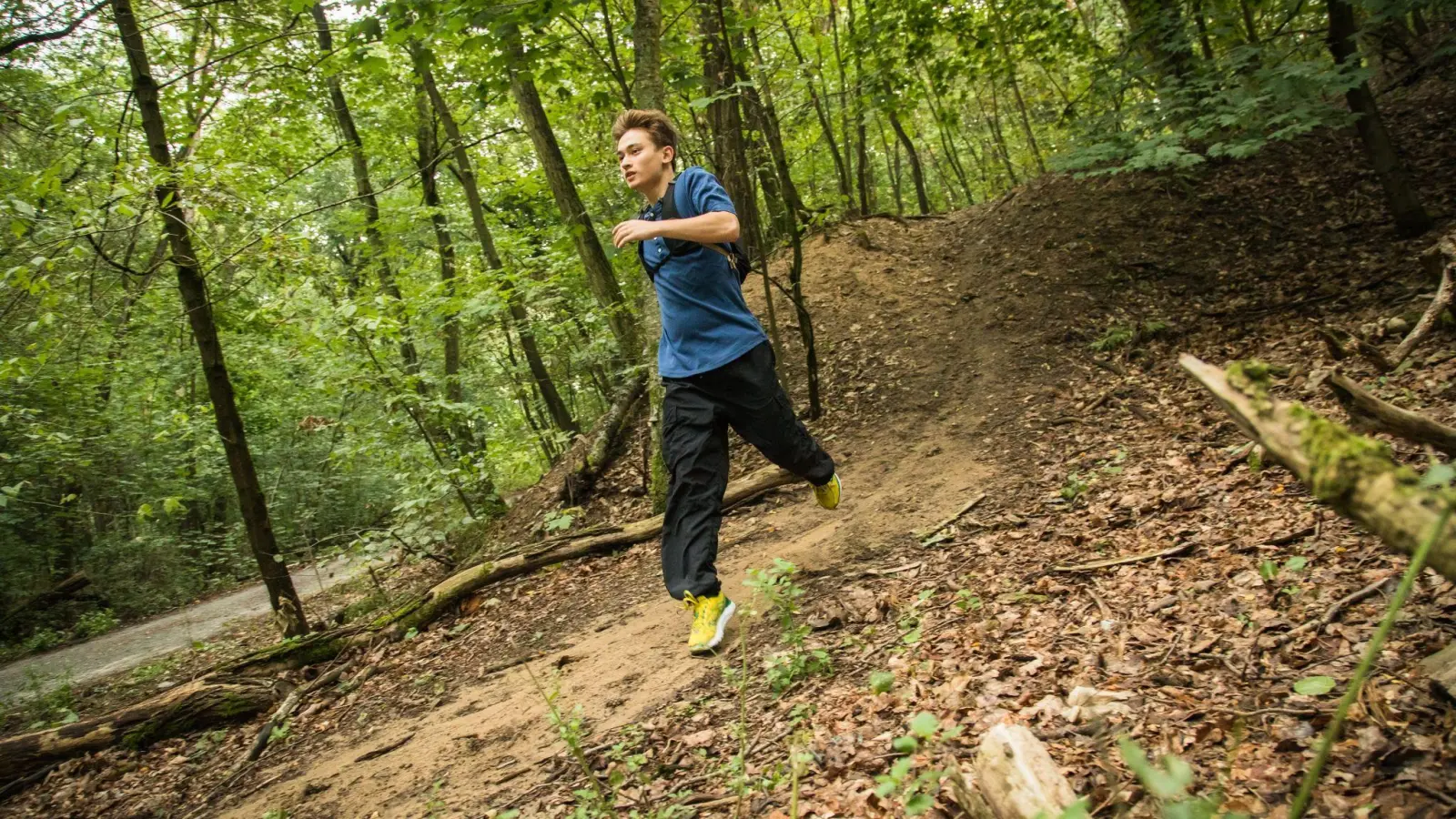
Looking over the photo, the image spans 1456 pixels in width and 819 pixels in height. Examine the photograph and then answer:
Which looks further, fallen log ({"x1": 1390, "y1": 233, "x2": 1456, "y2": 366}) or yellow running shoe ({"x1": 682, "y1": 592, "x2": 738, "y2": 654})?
fallen log ({"x1": 1390, "y1": 233, "x2": 1456, "y2": 366})

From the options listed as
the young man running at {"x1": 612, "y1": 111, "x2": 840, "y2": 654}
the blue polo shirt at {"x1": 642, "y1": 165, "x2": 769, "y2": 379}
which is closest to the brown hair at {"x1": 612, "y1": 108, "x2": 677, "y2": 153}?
the young man running at {"x1": 612, "y1": 111, "x2": 840, "y2": 654}

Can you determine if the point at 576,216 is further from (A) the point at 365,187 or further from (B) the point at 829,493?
(A) the point at 365,187

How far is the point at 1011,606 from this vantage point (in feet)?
9.99

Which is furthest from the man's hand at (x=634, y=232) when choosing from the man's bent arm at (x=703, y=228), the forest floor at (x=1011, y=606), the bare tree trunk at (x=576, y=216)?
the bare tree trunk at (x=576, y=216)

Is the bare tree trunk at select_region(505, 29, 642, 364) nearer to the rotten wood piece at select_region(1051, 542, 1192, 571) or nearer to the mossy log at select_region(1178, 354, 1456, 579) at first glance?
the rotten wood piece at select_region(1051, 542, 1192, 571)

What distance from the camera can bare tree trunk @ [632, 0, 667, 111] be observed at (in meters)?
5.66

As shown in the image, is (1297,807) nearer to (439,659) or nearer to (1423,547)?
(1423,547)

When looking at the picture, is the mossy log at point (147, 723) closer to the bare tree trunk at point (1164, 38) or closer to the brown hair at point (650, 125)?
the brown hair at point (650, 125)

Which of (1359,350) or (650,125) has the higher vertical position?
(650,125)

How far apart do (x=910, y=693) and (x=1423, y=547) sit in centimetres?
187

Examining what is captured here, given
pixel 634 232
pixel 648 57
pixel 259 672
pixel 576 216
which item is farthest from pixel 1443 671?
pixel 576 216

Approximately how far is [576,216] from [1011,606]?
654 centimetres

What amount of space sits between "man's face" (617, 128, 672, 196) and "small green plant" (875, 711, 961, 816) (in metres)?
2.61

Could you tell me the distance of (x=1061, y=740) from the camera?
2.02 metres
